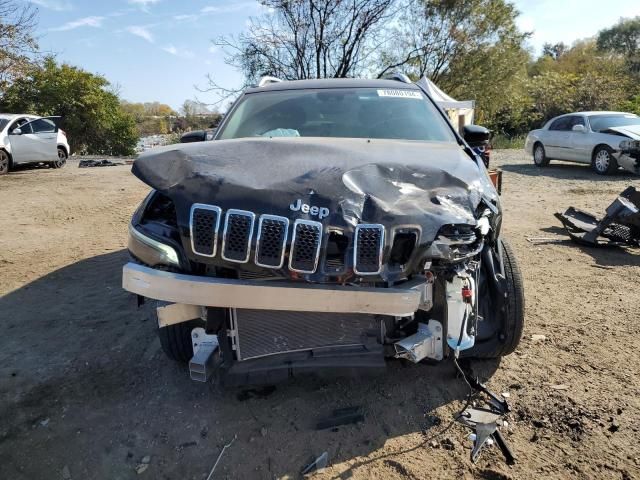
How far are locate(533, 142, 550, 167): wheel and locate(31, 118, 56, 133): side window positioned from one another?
14201mm

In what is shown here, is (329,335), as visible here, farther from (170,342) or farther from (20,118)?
(20,118)

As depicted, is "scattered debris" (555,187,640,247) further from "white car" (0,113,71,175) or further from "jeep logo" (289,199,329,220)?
"white car" (0,113,71,175)

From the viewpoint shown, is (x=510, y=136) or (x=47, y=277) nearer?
(x=47, y=277)

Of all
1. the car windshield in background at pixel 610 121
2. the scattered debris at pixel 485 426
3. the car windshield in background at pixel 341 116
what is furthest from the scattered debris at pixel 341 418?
the car windshield in background at pixel 610 121

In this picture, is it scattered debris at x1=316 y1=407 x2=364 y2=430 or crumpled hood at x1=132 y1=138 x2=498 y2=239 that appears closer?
crumpled hood at x1=132 y1=138 x2=498 y2=239

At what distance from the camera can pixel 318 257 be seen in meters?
2.06

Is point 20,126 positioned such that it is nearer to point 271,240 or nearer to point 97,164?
point 97,164

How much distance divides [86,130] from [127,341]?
24706 millimetres

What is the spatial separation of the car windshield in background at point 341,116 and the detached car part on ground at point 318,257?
0.66m

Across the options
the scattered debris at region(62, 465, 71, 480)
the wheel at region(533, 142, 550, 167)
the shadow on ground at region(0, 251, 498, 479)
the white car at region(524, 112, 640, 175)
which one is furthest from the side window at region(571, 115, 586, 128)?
the scattered debris at region(62, 465, 71, 480)

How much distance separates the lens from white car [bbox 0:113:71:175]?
13.0 meters

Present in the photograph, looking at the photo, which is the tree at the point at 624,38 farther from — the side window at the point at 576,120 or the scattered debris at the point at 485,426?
the scattered debris at the point at 485,426

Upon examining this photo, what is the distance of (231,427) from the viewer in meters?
2.49

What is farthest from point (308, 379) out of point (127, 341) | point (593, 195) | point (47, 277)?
point (593, 195)
